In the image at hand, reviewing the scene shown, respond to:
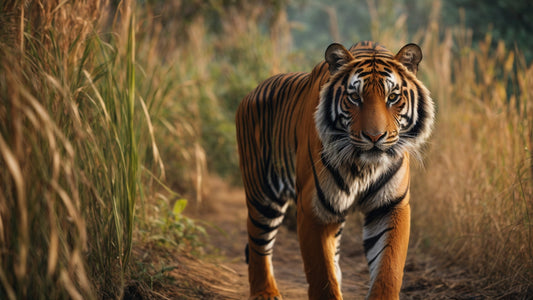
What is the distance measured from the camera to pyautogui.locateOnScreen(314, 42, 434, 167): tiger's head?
2270 mm

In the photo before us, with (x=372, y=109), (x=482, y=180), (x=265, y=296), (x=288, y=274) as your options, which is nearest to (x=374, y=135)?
(x=372, y=109)

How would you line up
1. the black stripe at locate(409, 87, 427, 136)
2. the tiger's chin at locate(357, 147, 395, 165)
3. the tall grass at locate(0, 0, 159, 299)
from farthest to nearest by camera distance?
the black stripe at locate(409, 87, 427, 136), the tiger's chin at locate(357, 147, 395, 165), the tall grass at locate(0, 0, 159, 299)

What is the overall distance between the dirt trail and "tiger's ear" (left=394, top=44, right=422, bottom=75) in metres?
1.57

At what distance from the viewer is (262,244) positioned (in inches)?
129

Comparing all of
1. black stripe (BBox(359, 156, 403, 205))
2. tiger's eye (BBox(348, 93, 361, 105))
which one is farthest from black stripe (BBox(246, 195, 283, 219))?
tiger's eye (BBox(348, 93, 361, 105))

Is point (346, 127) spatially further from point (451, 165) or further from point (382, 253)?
point (451, 165)

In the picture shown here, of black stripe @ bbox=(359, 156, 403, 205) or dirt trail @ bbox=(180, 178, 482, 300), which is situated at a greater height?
black stripe @ bbox=(359, 156, 403, 205)

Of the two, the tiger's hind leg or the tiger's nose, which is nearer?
the tiger's nose

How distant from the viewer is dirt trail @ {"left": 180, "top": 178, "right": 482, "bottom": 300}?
3.46 m

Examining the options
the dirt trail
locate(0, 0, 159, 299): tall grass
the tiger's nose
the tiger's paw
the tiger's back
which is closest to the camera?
locate(0, 0, 159, 299): tall grass

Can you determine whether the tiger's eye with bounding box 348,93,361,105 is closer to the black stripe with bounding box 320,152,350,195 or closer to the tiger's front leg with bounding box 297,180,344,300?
the black stripe with bounding box 320,152,350,195

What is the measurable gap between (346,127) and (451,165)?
2625mm

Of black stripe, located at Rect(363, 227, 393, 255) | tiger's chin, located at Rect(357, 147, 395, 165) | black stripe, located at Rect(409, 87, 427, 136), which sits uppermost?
black stripe, located at Rect(409, 87, 427, 136)

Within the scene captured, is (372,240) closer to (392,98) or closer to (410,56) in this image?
(392,98)
